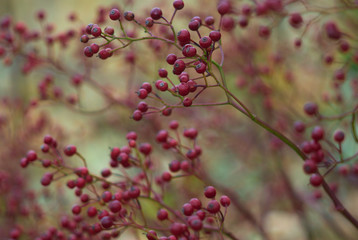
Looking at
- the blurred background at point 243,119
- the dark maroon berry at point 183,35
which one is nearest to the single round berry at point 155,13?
the dark maroon berry at point 183,35

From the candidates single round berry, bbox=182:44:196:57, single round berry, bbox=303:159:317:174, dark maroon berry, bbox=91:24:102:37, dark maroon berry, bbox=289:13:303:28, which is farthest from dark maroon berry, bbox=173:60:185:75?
dark maroon berry, bbox=289:13:303:28

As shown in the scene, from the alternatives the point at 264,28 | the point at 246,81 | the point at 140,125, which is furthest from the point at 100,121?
the point at 264,28

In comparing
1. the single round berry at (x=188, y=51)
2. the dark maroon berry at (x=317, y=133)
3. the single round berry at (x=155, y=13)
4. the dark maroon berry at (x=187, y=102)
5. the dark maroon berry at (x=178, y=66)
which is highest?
the single round berry at (x=155, y=13)

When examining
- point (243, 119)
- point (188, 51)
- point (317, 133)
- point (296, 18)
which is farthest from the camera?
point (243, 119)

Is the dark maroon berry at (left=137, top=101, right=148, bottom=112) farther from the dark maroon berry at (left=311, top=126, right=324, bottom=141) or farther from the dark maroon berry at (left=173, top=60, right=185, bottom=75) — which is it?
the dark maroon berry at (left=311, top=126, right=324, bottom=141)

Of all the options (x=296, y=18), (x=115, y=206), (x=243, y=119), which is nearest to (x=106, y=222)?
(x=115, y=206)

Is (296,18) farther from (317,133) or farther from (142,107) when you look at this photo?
(142,107)

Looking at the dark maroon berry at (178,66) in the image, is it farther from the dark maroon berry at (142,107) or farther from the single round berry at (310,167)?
the single round berry at (310,167)

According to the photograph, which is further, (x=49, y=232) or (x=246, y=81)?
(x=246, y=81)

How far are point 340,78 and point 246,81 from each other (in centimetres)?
49

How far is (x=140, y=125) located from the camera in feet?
4.80

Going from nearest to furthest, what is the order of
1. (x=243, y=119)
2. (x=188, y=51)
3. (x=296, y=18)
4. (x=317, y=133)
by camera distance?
(x=188, y=51)
(x=317, y=133)
(x=296, y=18)
(x=243, y=119)

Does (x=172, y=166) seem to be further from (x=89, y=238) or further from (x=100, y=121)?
(x=100, y=121)

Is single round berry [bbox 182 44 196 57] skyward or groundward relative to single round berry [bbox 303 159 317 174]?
skyward
